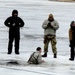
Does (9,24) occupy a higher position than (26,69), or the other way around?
(9,24)

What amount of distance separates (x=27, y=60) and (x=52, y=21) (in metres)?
1.76

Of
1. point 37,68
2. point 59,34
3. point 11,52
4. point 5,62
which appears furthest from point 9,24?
point 59,34

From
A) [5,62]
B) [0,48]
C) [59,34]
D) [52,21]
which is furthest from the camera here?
[59,34]

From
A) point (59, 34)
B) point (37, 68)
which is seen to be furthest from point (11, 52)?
point (59, 34)

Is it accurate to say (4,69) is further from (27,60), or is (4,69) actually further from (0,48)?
(0,48)

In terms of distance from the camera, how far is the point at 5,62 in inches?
636

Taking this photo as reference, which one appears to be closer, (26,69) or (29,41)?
(26,69)

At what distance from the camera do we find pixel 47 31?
683 inches

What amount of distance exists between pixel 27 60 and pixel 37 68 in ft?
5.05

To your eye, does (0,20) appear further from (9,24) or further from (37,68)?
(37,68)

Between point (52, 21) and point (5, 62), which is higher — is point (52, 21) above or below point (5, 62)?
above

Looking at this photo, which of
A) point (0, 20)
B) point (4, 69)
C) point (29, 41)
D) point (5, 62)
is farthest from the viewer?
point (0, 20)

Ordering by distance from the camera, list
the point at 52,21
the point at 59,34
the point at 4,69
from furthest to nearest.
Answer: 1. the point at 59,34
2. the point at 52,21
3. the point at 4,69

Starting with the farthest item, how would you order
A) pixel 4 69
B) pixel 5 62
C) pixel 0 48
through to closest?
pixel 0 48, pixel 5 62, pixel 4 69
